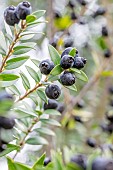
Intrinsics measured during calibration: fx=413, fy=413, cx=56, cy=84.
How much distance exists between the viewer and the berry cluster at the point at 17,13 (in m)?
0.64

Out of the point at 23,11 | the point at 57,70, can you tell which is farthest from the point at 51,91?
the point at 23,11

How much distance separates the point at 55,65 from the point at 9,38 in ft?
0.28

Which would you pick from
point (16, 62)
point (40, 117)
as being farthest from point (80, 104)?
point (16, 62)

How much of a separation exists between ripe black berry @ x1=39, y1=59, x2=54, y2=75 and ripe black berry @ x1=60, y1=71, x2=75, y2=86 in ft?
0.08

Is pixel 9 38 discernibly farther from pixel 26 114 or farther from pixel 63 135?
pixel 63 135

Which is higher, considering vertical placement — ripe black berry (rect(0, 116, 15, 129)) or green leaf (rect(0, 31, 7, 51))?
green leaf (rect(0, 31, 7, 51))

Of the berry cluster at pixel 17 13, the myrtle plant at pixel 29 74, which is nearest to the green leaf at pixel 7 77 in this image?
the myrtle plant at pixel 29 74

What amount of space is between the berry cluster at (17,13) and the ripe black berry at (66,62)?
0.10 metres

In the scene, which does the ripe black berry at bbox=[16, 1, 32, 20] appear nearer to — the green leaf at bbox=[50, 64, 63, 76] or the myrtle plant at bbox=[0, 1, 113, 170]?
the myrtle plant at bbox=[0, 1, 113, 170]

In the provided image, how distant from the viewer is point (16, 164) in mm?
578

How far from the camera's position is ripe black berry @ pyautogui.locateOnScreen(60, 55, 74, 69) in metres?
0.59

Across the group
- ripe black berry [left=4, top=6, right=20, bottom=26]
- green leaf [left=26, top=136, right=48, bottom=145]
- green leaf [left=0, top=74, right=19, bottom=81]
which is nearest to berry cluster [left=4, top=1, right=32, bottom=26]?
ripe black berry [left=4, top=6, right=20, bottom=26]

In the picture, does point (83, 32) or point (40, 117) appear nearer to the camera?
point (40, 117)

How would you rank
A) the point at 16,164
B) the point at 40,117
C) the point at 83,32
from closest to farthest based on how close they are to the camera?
the point at 16,164, the point at 40,117, the point at 83,32
